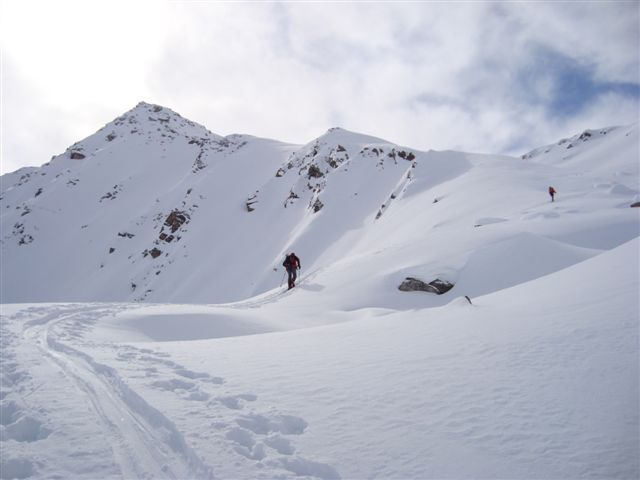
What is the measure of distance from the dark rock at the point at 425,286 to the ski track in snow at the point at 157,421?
10363 mm

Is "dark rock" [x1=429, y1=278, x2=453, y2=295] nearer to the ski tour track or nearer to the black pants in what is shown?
the black pants

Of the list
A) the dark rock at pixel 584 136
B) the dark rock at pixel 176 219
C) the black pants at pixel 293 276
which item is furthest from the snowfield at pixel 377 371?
the dark rock at pixel 584 136

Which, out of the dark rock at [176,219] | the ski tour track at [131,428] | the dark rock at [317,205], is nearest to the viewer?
the ski tour track at [131,428]

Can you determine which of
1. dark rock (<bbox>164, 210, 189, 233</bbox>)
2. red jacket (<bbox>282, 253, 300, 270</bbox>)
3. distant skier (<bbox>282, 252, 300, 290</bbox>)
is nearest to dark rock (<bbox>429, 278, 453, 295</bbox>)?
distant skier (<bbox>282, 252, 300, 290</bbox>)

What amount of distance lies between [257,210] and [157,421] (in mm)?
48393

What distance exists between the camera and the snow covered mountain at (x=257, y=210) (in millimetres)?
23281

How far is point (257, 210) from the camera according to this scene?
51469 millimetres

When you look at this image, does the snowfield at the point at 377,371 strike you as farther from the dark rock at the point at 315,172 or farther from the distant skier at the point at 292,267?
the dark rock at the point at 315,172

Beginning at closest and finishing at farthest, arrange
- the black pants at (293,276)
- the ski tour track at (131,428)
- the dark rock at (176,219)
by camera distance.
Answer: the ski tour track at (131,428)
the black pants at (293,276)
the dark rock at (176,219)

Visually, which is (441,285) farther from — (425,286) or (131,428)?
(131,428)

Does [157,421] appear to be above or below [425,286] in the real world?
below

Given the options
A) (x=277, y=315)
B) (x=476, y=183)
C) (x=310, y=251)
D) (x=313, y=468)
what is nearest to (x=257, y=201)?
(x=310, y=251)

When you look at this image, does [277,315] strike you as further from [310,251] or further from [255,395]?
[310,251]

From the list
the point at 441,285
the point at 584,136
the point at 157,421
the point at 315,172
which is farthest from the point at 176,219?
the point at 584,136
